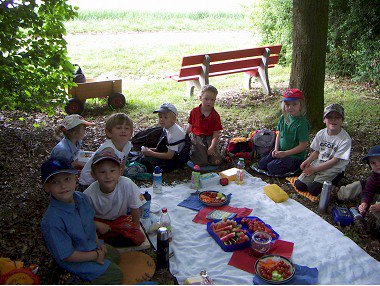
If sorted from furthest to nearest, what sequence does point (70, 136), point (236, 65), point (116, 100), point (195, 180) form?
1. point (236, 65)
2. point (116, 100)
3. point (195, 180)
4. point (70, 136)

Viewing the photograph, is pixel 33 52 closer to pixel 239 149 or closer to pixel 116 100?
pixel 239 149

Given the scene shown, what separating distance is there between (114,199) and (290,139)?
2.75 meters

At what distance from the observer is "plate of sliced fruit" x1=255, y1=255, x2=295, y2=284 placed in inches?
127

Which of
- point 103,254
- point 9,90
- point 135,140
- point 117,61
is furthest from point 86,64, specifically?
point 103,254

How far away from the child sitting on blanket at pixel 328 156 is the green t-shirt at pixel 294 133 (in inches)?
8.8

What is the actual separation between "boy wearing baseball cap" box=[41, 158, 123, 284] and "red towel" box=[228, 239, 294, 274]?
1.10 metres

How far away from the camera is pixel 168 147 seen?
5348 millimetres

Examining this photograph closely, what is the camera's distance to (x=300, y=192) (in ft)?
16.1

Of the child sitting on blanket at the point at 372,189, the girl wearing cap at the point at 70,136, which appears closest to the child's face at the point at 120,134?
the girl wearing cap at the point at 70,136

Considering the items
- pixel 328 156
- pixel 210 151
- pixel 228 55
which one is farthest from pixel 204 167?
pixel 228 55

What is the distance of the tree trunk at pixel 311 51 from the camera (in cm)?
635

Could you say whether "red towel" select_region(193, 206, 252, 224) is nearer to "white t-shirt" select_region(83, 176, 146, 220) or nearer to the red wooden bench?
"white t-shirt" select_region(83, 176, 146, 220)

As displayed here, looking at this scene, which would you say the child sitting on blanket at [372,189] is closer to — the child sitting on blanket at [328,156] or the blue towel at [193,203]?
the child sitting on blanket at [328,156]

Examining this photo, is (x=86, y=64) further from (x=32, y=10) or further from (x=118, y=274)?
(x=118, y=274)
